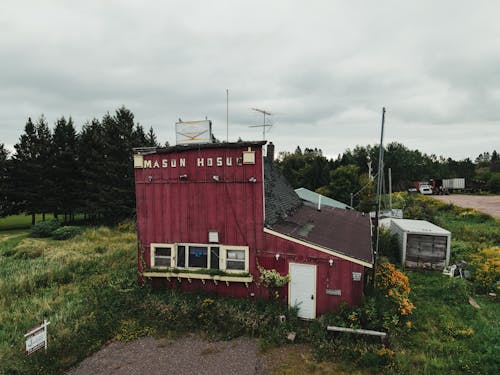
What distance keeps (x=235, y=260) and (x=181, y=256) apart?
8.02 ft

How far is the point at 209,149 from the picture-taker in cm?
1198

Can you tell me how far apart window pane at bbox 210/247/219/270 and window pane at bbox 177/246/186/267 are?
126 cm

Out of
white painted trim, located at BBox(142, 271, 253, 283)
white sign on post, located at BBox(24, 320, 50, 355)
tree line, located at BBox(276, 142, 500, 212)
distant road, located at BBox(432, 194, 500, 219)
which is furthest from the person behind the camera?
tree line, located at BBox(276, 142, 500, 212)

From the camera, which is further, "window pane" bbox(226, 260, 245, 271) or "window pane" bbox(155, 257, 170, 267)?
"window pane" bbox(155, 257, 170, 267)

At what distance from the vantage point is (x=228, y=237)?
1180cm

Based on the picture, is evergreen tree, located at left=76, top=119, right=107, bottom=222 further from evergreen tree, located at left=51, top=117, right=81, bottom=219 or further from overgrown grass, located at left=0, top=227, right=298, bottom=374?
overgrown grass, located at left=0, top=227, right=298, bottom=374

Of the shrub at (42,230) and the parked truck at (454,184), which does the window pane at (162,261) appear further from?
the parked truck at (454,184)

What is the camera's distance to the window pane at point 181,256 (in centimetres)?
1227

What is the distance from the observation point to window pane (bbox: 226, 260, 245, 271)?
38.4 ft

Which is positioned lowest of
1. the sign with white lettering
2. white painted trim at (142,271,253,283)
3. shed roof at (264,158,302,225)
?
the sign with white lettering

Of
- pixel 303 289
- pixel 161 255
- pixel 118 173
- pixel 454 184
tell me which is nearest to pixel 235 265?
pixel 303 289

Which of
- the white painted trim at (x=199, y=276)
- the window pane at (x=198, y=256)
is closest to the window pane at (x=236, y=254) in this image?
the white painted trim at (x=199, y=276)

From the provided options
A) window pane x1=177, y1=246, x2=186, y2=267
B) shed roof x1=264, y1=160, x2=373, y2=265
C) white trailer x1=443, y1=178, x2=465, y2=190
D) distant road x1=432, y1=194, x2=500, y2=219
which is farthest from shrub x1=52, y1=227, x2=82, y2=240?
white trailer x1=443, y1=178, x2=465, y2=190

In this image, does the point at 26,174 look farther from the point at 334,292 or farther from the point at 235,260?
the point at 334,292
